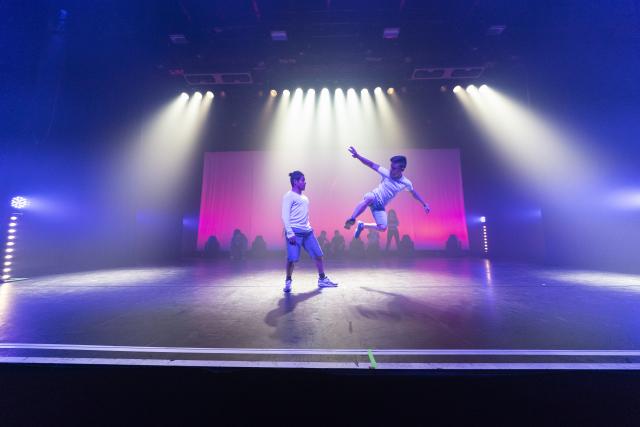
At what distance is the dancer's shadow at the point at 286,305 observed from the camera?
212 cm

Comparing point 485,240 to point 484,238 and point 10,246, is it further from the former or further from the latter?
point 10,246

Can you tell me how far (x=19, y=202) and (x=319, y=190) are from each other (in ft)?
28.4

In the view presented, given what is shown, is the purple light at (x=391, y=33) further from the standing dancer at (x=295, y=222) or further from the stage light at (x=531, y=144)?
the standing dancer at (x=295, y=222)

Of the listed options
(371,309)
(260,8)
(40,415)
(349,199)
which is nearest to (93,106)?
(260,8)

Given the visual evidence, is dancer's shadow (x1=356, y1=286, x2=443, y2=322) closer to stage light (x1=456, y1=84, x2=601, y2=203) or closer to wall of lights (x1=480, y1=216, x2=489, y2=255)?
stage light (x1=456, y1=84, x2=601, y2=203)

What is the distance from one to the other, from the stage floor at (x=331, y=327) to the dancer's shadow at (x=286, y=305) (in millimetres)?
11

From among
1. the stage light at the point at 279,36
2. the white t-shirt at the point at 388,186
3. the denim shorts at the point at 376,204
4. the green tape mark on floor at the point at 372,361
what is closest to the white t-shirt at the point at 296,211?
the denim shorts at the point at 376,204

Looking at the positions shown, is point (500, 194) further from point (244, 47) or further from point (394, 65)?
point (244, 47)

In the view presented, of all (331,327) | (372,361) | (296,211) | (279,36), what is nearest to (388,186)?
(296,211)

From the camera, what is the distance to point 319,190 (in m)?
11.1

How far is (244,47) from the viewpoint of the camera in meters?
6.30

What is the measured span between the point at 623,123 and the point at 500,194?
3910mm

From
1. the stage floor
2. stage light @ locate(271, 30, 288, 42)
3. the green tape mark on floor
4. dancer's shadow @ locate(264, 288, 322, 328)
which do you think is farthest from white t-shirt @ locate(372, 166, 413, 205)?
stage light @ locate(271, 30, 288, 42)

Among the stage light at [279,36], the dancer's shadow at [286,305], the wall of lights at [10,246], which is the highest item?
the stage light at [279,36]
